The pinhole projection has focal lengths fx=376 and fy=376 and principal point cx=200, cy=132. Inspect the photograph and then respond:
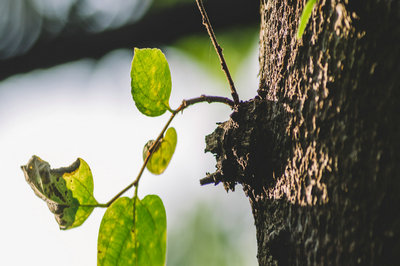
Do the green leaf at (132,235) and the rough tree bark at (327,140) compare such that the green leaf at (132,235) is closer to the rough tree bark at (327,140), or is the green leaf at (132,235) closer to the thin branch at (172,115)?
the thin branch at (172,115)

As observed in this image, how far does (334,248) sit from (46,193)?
383 millimetres

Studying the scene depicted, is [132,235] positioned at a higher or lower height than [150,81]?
lower

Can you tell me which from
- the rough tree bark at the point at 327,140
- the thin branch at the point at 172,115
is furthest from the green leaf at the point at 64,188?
the rough tree bark at the point at 327,140

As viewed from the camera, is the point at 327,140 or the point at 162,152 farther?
the point at 162,152

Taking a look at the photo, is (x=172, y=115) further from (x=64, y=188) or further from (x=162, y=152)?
(x=64, y=188)

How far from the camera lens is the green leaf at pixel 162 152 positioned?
0.63 metres

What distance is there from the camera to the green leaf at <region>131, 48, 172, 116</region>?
56 centimetres

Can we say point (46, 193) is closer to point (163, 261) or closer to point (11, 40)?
point (163, 261)

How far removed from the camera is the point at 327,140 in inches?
15.9

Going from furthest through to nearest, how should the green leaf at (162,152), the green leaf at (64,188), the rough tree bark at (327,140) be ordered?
the green leaf at (162,152) → the green leaf at (64,188) → the rough tree bark at (327,140)

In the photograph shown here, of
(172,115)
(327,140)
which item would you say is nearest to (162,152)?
(172,115)

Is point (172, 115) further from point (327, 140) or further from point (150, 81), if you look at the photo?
point (327, 140)

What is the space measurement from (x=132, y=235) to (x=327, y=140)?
31 cm

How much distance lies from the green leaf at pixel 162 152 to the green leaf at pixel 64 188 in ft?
0.36
